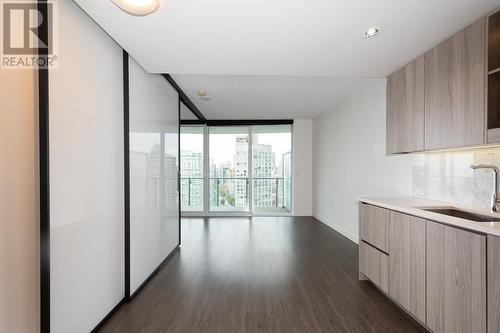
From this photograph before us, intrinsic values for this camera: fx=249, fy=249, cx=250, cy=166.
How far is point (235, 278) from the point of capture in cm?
294

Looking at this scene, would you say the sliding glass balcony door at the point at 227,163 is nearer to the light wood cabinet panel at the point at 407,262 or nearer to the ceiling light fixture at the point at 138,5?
the light wood cabinet panel at the point at 407,262

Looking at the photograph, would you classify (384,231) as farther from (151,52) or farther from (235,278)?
(151,52)

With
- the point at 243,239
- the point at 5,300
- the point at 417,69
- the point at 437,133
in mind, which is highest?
the point at 417,69

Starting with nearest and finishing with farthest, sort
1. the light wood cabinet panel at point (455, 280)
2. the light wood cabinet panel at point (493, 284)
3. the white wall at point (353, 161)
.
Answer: the light wood cabinet panel at point (493, 284)
the light wood cabinet panel at point (455, 280)
the white wall at point (353, 161)

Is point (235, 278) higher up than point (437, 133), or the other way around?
point (437, 133)

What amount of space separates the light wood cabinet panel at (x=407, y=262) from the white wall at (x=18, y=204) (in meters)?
2.61

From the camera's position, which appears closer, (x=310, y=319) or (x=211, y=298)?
(x=310, y=319)

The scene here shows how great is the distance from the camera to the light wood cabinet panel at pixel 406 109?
2486 mm

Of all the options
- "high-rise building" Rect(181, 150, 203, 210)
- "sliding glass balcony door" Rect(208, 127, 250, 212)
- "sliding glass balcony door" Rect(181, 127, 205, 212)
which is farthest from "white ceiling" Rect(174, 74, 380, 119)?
"high-rise building" Rect(181, 150, 203, 210)

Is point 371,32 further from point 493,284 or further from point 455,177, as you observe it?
point 493,284

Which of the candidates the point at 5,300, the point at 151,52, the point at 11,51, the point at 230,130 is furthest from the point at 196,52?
the point at 230,130

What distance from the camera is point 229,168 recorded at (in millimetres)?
6738

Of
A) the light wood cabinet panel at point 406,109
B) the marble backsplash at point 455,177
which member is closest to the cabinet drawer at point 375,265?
the marble backsplash at point 455,177

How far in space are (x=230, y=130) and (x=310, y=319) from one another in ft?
17.0
